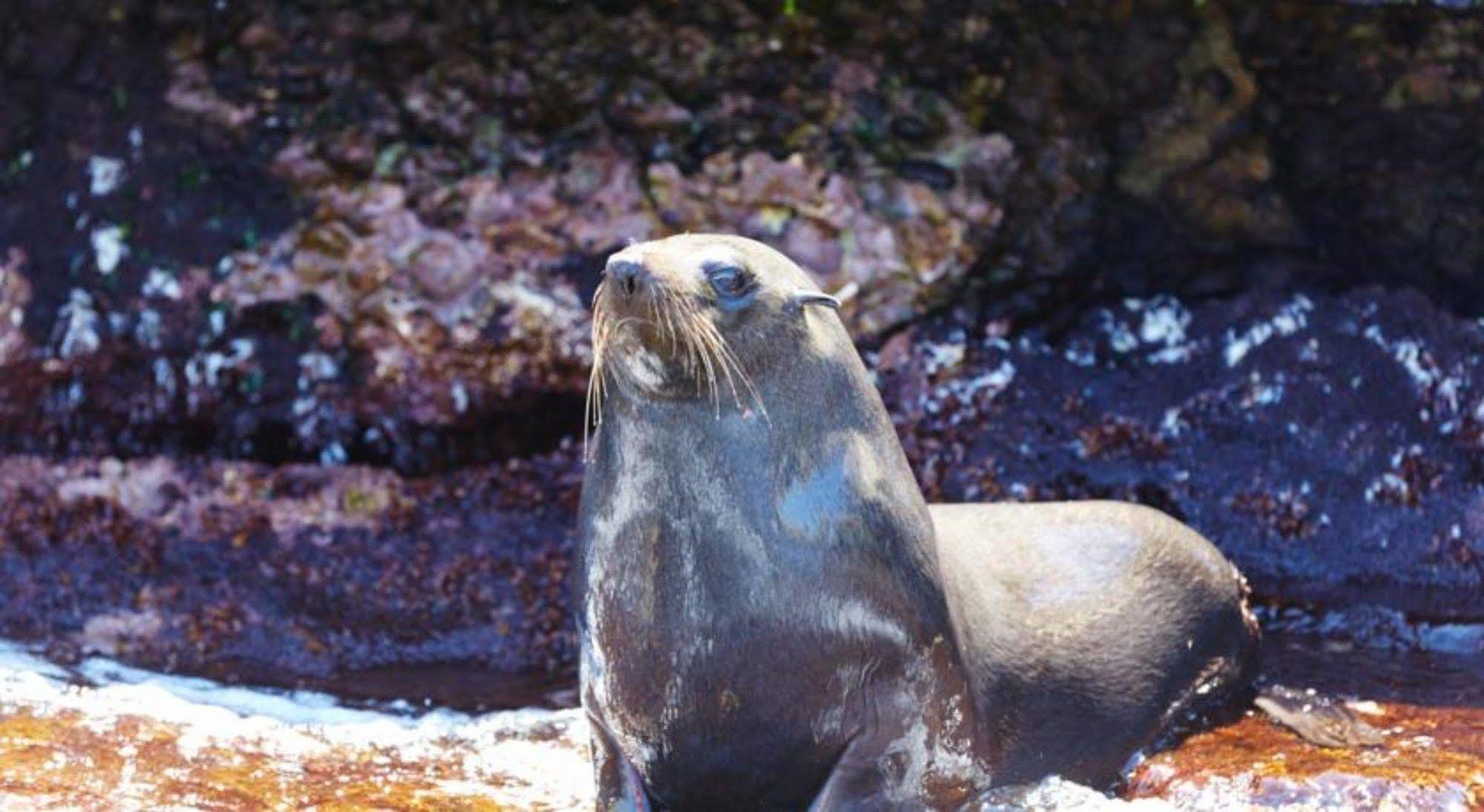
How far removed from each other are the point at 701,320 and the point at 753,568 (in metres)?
0.65

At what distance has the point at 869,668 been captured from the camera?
513 cm

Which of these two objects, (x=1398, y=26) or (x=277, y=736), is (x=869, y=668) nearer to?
(x=277, y=736)

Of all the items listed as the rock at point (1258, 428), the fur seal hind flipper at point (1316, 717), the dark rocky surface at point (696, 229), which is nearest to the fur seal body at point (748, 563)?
the fur seal hind flipper at point (1316, 717)

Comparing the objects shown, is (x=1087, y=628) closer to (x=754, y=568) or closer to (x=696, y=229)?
(x=754, y=568)

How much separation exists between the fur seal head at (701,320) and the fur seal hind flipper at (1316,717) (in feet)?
7.56

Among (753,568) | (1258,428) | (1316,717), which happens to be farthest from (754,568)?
(1258,428)

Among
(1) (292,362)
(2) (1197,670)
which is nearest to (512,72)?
(1) (292,362)

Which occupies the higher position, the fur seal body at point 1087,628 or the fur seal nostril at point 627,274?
the fur seal nostril at point 627,274

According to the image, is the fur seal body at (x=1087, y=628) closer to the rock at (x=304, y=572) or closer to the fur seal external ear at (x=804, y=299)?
the fur seal external ear at (x=804, y=299)

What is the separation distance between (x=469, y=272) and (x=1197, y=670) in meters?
4.01

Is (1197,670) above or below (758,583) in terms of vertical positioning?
below

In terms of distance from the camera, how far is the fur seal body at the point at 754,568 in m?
5.02

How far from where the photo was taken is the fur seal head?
4871 millimetres

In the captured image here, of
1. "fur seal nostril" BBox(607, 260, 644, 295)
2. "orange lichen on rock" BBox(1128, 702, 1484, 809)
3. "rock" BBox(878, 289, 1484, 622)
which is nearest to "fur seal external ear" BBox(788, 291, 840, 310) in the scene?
"fur seal nostril" BBox(607, 260, 644, 295)
